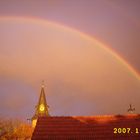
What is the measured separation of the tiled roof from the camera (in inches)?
1549

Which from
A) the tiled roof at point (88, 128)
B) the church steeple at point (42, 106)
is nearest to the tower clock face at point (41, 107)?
the church steeple at point (42, 106)

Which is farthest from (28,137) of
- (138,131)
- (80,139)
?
(138,131)

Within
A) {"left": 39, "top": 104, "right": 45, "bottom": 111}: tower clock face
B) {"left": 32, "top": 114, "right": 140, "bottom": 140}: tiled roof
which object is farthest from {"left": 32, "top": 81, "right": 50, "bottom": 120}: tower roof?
{"left": 32, "top": 114, "right": 140, "bottom": 140}: tiled roof

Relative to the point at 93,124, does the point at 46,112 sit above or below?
above

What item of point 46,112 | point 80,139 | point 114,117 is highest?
point 46,112

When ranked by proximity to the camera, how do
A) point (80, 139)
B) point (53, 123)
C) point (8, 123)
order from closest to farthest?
point (80, 139)
point (53, 123)
point (8, 123)

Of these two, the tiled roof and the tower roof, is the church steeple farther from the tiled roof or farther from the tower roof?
the tiled roof

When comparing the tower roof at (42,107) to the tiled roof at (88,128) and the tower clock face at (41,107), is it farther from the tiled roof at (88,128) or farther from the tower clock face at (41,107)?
the tiled roof at (88,128)

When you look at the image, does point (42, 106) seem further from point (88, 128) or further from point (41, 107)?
point (88, 128)

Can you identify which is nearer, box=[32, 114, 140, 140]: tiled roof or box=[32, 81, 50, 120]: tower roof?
box=[32, 114, 140, 140]: tiled roof

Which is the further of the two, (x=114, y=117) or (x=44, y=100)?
(x=44, y=100)

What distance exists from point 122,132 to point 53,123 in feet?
25.9

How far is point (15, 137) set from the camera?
1991 inches

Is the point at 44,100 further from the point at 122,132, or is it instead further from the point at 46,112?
the point at 122,132
